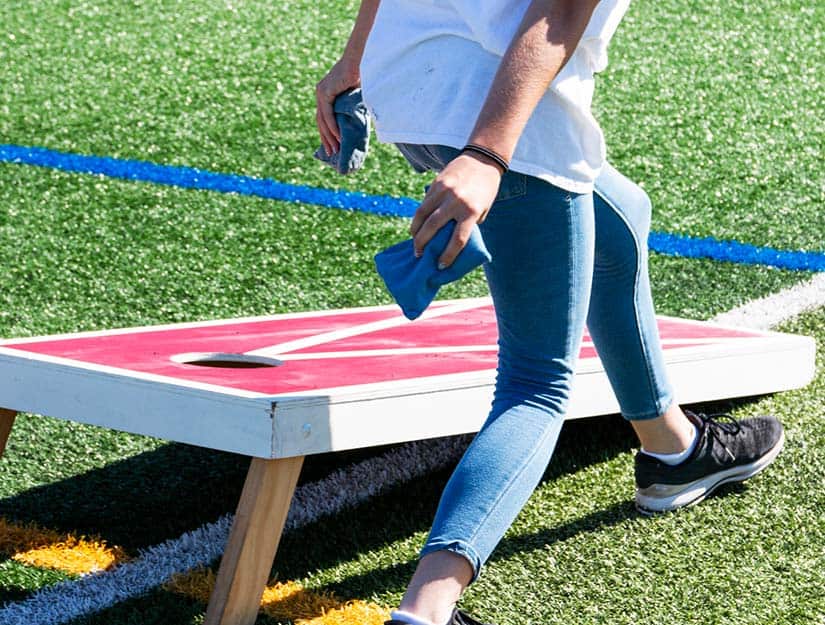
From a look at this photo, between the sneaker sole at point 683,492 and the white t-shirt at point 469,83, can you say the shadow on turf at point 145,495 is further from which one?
the white t-shirt at point 469,83

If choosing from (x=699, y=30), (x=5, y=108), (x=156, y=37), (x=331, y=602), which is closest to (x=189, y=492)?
(x=331, y=602)

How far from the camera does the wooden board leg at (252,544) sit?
7.40 ft

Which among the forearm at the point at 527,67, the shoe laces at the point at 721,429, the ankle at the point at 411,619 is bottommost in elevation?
the ankle at the point at 411,619

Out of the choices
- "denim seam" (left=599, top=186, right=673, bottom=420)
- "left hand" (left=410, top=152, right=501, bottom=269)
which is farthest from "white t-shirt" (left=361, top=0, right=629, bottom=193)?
"denim seam" (left=599, top=186, right=673, bottom=420)

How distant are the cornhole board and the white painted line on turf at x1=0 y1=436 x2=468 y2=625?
27cm

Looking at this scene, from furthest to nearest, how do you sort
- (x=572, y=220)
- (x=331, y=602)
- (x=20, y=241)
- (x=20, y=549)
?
(x=20, y=241)
(x=20, y=549)
(x=331, y=602)
(x=572, y=220)

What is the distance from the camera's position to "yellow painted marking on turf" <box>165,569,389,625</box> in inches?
94.0

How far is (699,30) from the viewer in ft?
24.3

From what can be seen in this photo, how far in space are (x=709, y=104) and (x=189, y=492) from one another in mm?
4057

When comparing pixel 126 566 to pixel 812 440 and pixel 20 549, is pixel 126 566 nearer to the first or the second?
pixel 20 549

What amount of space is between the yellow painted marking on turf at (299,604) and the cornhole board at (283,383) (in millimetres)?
119

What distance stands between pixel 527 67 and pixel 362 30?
668 millimetres

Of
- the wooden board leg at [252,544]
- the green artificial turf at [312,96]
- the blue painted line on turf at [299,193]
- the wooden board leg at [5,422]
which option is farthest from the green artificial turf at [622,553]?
the green artificial turf at [312,96]

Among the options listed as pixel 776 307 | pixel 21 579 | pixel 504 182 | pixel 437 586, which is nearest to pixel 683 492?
pixel 437 586
